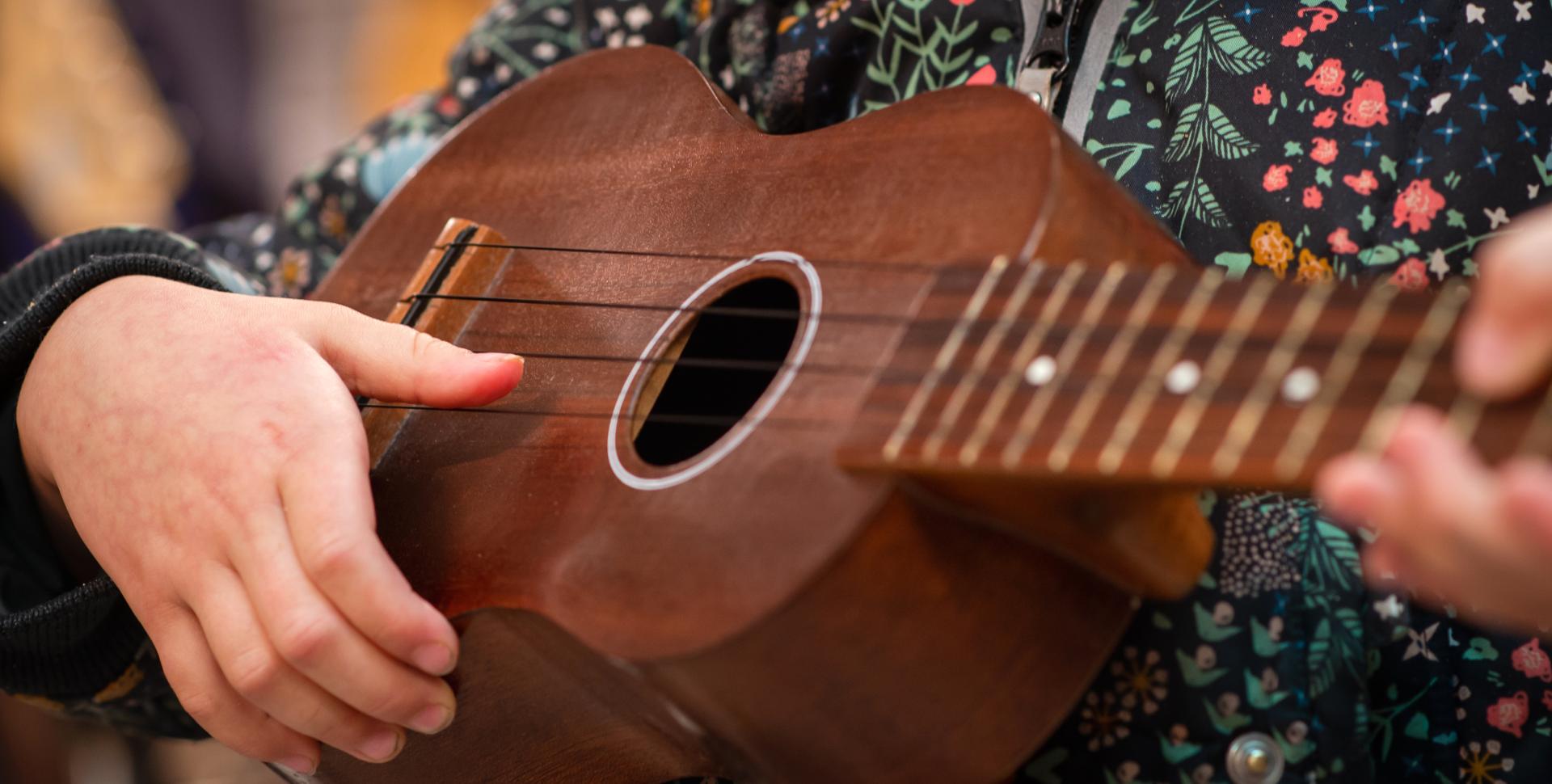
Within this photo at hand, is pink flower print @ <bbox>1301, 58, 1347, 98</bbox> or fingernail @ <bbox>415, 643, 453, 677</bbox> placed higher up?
pink flower print @ <bbox>1301, 58, 1347, 98</bbox>

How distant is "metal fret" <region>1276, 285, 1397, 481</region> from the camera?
407 millimetres

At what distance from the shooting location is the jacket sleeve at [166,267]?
2.53 ft

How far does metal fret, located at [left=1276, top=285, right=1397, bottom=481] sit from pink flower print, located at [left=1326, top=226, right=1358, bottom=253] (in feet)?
0.76

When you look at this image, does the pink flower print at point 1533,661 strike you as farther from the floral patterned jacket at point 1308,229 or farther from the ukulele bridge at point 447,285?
the ukulele bridge at point 447,285

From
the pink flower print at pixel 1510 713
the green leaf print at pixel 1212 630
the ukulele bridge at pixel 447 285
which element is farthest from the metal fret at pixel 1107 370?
the ukulele bridge at pixel 447 285

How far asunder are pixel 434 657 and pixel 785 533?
21 cm

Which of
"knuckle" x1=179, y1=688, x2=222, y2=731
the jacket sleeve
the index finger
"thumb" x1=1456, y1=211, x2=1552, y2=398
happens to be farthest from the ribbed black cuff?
"thumb" x1=1456, y1=211, x2=1552, y2=398

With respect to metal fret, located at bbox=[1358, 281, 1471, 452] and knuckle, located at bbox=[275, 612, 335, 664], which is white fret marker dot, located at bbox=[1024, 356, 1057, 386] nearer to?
metal fret, located at bbox=[1358, 281, 1471, 452]

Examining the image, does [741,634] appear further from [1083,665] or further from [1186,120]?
[1186,120]

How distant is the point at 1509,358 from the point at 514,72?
0.99 metres

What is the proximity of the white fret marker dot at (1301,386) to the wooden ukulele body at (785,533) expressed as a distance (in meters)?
0.11

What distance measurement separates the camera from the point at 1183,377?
1.46 ft

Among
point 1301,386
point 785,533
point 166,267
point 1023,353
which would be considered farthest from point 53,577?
point 1301,386

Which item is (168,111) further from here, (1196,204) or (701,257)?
(1196,204)
